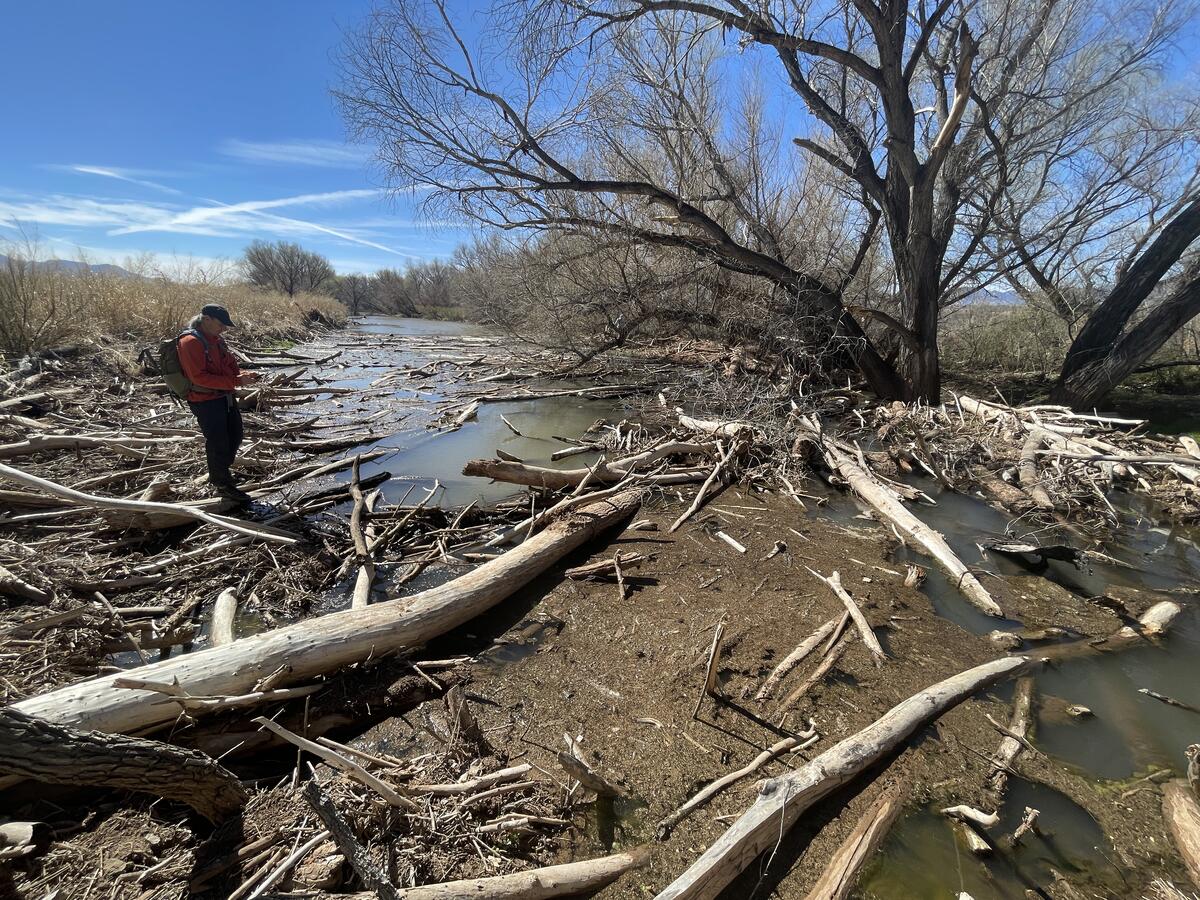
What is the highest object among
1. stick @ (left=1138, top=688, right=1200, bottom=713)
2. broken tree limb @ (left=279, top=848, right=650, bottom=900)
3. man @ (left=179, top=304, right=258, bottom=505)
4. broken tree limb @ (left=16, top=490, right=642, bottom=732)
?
man @ (left=179, top=304, right=258, bottom=505)

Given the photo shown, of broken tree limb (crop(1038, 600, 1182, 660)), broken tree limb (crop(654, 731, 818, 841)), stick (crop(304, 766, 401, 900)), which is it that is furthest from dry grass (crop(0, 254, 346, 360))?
broken tree limb (crop(1038, 600, 1182, 660))

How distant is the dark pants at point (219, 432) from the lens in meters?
5.98

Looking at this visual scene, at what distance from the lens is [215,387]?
584 cm

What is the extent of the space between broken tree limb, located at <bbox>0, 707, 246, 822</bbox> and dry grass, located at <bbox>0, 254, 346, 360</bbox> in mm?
13667

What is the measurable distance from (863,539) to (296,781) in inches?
219

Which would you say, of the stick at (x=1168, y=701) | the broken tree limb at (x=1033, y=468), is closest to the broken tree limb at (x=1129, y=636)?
the stick at (x=1168, y=701)

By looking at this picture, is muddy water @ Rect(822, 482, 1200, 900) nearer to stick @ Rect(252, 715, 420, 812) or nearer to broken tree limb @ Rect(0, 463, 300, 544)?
stick @ Rect(252, 715, 420, 812)

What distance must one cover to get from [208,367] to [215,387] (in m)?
0.23

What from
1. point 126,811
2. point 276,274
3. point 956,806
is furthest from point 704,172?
point 276,274

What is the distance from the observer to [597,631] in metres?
4.38

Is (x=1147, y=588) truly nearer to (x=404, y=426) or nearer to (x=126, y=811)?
(x=126, y=811)

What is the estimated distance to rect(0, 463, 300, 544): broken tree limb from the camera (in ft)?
16.4

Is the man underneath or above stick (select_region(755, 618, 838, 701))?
above

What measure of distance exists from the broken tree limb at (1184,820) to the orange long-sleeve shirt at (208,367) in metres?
8.13
